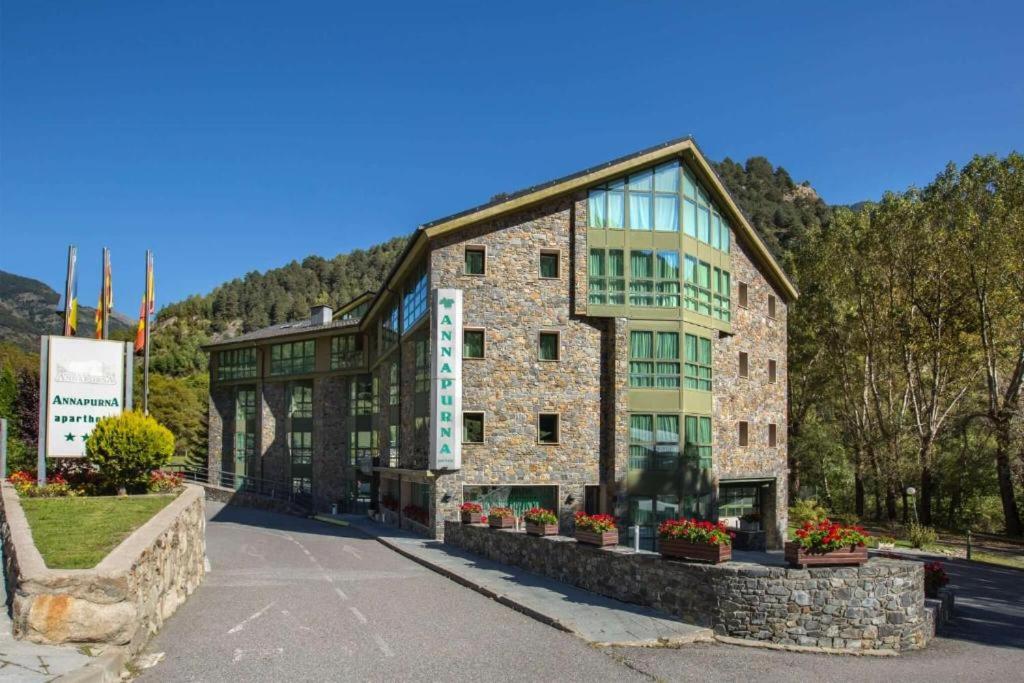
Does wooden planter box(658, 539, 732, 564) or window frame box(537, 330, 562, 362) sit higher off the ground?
window frame box(537, 330, 562, 362)

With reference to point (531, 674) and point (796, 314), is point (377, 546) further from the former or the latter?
point (796, 314)

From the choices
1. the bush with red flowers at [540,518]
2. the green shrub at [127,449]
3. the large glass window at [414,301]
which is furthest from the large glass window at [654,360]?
the green shrub at [127,449]

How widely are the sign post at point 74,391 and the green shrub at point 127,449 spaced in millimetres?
772

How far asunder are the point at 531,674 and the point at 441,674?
1.17 metres

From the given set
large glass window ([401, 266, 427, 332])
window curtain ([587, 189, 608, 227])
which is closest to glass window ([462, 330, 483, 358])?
large glass window ([401, 266, 427, 332])

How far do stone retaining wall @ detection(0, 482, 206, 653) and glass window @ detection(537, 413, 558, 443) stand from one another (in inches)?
643

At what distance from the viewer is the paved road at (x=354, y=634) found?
10.8 metres

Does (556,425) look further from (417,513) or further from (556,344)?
(417,513)

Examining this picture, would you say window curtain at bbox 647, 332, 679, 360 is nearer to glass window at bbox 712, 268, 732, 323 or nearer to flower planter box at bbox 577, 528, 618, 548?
glass window at bbox 712, 268, 732, 323

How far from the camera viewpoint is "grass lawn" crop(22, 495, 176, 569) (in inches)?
446

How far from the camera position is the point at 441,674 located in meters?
10.7

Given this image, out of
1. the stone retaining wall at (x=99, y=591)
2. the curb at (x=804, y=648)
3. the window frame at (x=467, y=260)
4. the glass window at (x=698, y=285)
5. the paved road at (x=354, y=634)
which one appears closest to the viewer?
the stone retaining wall at (x=99, y=591)

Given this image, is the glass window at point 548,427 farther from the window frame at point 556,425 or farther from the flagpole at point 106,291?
the flagpole at point 106,291

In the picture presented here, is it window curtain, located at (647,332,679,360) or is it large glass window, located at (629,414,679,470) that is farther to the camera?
window curtain, located at (647,332,679,360)
